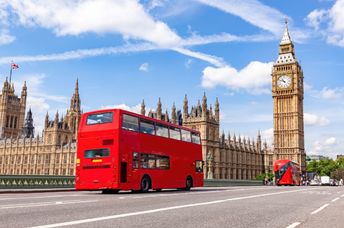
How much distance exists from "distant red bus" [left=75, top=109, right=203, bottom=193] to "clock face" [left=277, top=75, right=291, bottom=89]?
91.5 meters

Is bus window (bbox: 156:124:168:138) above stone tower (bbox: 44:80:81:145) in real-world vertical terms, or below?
below

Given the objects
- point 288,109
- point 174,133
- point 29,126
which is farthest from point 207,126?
point 29,126

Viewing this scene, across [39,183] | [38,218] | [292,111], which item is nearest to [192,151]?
[39,183]

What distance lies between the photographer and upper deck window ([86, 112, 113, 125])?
20.0 metres

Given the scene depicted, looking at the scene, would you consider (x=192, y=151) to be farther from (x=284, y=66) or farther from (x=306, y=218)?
(x=284, y=66)

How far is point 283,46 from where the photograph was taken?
11562 cm

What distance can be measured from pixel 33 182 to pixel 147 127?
9.04m

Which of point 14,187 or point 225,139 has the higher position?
point 225,139

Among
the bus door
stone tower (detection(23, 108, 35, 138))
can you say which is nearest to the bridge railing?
the bus door

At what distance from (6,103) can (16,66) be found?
3810cm

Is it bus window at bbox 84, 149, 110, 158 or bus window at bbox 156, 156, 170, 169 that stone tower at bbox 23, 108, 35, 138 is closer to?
bus window at bbox 156, 156, 170, 169

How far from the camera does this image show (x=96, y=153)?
66.2 feet

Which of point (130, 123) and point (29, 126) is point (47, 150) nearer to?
point (29, 126)

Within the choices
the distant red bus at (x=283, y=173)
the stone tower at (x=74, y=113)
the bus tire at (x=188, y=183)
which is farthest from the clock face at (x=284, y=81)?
the bus tire at (x=188, y=183)
